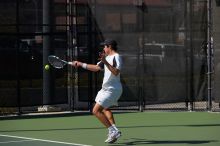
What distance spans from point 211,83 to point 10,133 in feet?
20.0

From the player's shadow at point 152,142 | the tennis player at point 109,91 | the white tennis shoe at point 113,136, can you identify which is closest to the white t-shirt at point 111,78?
the tennis player at point 109,91

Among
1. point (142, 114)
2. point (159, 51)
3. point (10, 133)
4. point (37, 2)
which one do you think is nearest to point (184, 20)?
point (159, 51)

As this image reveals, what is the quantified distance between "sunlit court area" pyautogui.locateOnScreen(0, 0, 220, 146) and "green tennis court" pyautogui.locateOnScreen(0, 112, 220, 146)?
341 millimetres

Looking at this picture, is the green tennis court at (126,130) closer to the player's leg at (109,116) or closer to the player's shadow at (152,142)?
the player's shadow at (152,142)

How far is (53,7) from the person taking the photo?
1706cm

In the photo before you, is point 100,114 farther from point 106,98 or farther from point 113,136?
point 113,136

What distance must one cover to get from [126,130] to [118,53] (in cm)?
377

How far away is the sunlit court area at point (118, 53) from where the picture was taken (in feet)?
54.0

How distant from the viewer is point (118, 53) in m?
16.4

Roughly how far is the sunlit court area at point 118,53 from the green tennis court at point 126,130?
34cm

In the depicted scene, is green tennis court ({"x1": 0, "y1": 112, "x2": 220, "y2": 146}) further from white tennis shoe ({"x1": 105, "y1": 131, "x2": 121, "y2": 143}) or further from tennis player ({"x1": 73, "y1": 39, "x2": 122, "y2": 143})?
tennis player ({"x1": 73, "y1": 39, "x2": 122, "y2": 143})

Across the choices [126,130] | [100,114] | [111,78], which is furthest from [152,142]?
[126,130]

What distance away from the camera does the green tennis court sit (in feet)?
36.4

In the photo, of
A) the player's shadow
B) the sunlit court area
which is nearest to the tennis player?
the player's shadow
